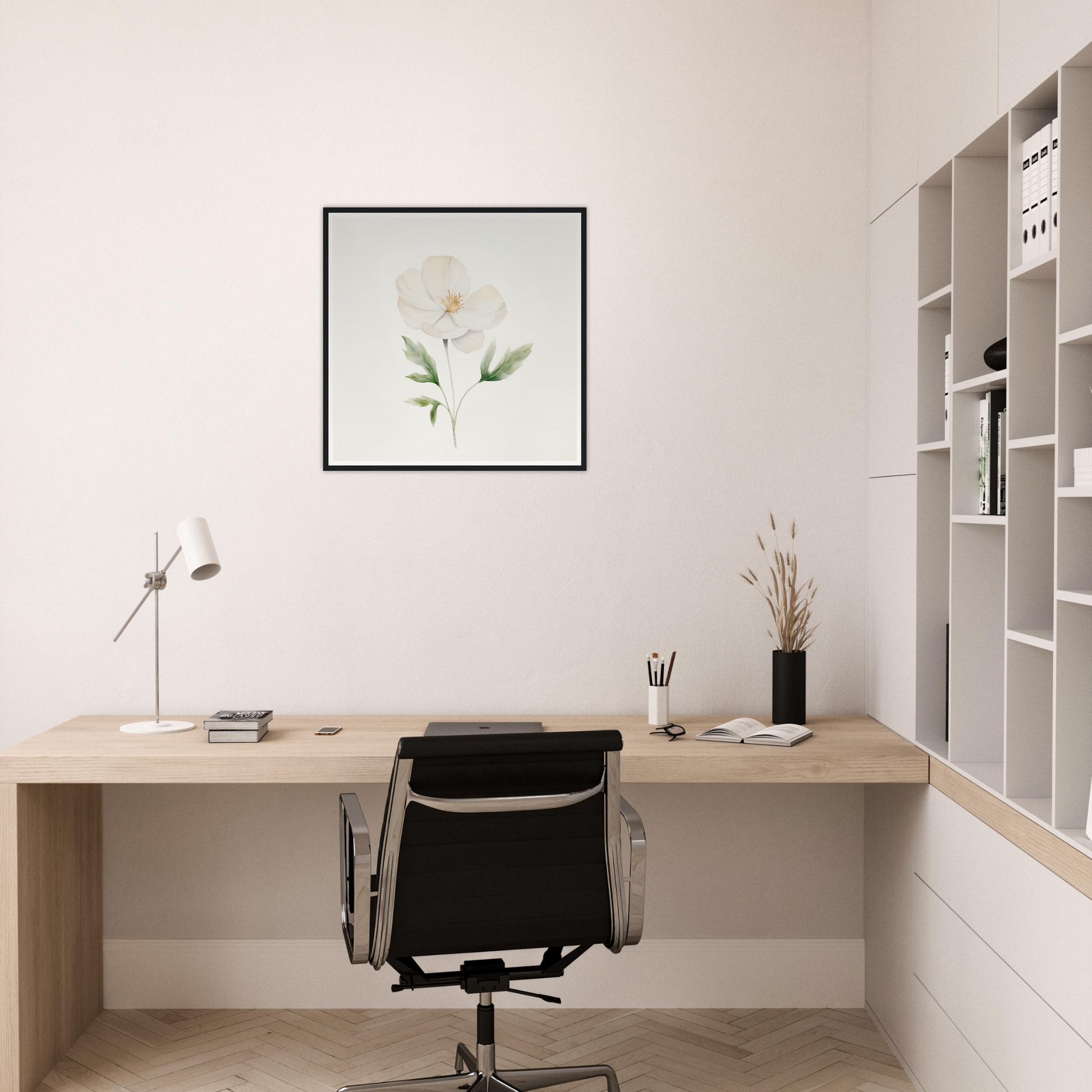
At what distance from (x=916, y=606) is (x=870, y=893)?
36.7 inches

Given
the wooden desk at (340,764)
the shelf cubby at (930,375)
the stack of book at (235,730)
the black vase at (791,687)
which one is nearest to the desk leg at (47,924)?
the wooden desk at (340,764)

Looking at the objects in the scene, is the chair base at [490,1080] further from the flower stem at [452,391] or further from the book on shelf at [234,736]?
the flower stem at [452,391]

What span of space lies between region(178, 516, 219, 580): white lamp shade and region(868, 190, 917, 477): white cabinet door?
71.3 inches

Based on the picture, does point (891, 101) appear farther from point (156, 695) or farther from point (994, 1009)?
point (156, 695)

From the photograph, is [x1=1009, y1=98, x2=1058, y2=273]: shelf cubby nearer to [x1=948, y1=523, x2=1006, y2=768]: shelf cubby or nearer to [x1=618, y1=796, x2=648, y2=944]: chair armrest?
[x1=948, y1=523, x2=1006, y2=768]: shelf cubby

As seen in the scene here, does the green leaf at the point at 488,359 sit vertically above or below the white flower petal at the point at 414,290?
below

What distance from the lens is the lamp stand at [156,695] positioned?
2.63 m

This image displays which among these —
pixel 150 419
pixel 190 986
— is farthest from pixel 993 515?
pixel 190 986

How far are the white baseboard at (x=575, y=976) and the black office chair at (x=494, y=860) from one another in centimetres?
94

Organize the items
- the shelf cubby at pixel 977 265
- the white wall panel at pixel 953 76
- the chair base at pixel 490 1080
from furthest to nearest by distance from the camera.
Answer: the shelf cubby at pixel 977 265 → the chair base at pixel 490 1080 → the white wall panel at pixel 953 76

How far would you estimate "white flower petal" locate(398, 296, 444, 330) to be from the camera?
2.92 meters

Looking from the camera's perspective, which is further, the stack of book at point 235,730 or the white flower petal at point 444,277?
the white flower petal at point 444,277

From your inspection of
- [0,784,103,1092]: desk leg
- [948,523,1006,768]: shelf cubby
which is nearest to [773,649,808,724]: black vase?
[948,523,1006,768]: shelf cubby

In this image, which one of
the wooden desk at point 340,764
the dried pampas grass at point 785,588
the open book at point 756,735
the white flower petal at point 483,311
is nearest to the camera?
the wooden desk at point 340,764
